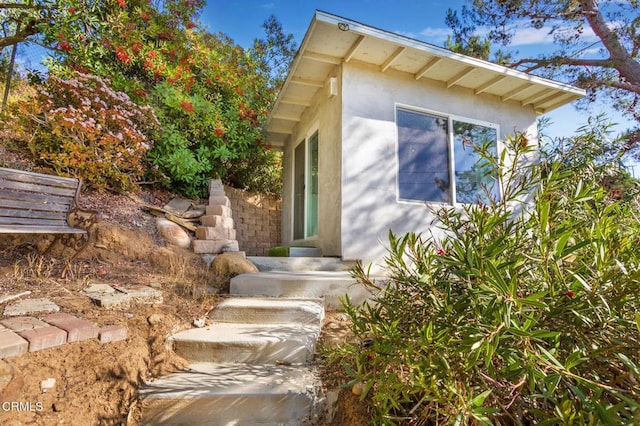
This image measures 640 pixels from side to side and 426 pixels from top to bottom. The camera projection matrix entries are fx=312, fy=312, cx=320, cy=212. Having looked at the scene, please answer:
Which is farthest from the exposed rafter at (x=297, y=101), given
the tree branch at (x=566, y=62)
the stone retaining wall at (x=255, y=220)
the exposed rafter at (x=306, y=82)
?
the tree branch at (x=566, y=62)

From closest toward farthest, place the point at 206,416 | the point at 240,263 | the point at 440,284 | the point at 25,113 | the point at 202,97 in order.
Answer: the point at 440,284
the point at 206,416
the point at 240,263
the point at 25,113
the point at 202,97

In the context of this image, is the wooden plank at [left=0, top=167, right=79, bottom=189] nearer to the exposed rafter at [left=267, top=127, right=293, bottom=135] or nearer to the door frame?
the door frame

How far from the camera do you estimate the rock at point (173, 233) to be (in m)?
3.94

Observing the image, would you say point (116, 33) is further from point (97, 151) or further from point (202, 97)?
point (97, 151)

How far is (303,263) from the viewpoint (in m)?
3.94

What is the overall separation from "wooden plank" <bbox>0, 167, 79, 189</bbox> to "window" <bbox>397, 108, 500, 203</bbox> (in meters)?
3.81

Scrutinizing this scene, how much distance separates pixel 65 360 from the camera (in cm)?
161

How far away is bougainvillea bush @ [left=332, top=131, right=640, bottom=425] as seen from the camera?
0.86 meters

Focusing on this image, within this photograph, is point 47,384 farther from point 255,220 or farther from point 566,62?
point 566,62

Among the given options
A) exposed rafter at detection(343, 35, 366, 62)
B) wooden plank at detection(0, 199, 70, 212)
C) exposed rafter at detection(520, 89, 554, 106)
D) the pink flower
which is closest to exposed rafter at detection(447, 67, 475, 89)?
exposed rafter at detection(520, 89, 554, 106)

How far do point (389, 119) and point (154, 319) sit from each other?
12.1ft

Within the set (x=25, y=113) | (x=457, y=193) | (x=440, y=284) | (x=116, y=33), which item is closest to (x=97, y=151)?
(x=25, y=113)

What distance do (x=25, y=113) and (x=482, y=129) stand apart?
638 centimetres

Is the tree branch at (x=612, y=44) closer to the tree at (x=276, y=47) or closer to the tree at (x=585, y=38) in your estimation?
the tree at (x=585, y=38)
